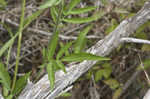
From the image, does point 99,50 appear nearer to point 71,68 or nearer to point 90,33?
point 71,68

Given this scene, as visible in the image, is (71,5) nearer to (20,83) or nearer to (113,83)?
(20,83)

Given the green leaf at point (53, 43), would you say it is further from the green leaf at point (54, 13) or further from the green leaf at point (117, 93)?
the green leaf at point (117, 93)

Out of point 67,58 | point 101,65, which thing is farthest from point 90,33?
point 67,58

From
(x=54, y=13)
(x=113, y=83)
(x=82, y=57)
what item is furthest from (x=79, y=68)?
(x=113, y=83)

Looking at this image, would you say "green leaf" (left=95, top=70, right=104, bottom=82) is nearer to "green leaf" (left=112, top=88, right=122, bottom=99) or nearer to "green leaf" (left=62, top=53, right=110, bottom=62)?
"green leaf" (left=112, top=88, right=122, bottom=99)

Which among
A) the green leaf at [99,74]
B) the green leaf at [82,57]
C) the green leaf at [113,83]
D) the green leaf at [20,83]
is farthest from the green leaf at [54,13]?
the green leaf at [113,83]

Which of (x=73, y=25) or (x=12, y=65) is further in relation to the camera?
(x=73, y=25)

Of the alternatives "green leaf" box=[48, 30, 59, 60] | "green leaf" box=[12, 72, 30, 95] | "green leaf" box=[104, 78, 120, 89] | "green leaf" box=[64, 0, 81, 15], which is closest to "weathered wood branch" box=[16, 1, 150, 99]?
"green leaf" box=[12, 72, 30, 95]
